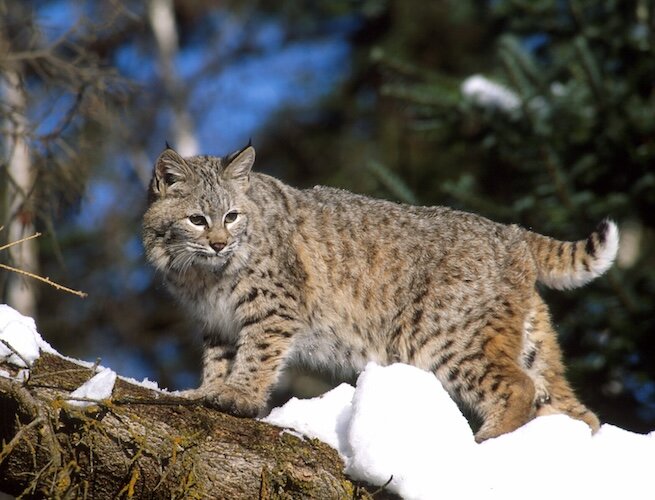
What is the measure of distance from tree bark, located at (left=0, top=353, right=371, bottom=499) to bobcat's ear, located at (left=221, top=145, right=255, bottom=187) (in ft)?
6.36

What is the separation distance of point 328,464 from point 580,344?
4444 mm

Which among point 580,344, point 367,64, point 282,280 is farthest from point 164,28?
point 282,280

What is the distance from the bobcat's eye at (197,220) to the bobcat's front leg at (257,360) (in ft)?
1.91

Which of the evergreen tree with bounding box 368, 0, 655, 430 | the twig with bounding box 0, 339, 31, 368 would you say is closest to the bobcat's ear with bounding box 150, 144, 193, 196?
the twig with bounding box 0, 339, 31, 368

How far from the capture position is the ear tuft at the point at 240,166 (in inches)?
213

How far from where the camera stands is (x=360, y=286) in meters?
5.46

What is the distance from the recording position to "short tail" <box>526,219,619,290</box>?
17.0 ft

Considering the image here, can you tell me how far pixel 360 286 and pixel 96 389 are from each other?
227 cm

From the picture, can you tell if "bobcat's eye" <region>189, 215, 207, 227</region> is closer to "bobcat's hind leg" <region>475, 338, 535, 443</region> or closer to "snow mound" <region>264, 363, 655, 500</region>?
"snow mound" <region>264, 363, 655, 500</region>

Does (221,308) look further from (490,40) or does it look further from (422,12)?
(422,12)

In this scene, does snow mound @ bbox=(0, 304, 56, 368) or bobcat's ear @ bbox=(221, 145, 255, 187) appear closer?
snow mound @ bbox=(0, 304, 56, 368)

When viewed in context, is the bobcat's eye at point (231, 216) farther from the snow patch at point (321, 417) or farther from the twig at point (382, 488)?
the twig at point (382, 488)

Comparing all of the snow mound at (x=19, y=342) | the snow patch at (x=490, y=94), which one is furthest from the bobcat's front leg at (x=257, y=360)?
the snow patch at (x=490, y=94)

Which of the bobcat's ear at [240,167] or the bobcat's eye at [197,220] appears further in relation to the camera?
the bobcat's ear at [240,167]
